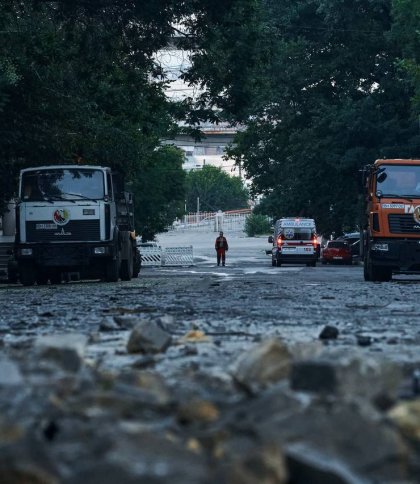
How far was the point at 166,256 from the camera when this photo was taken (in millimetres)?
73062

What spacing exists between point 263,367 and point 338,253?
209 feet

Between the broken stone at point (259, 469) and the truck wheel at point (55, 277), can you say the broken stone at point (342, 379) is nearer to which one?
the broken stone at point (259, 469)

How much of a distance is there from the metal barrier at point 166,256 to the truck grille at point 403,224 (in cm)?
4132

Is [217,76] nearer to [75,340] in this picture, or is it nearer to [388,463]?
[75,340]

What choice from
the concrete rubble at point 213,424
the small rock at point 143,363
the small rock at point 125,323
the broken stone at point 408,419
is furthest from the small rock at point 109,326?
the broken stone at point 408,419

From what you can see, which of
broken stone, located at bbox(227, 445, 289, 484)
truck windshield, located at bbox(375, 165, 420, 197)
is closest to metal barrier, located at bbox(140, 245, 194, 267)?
truck windshield, located at bbox(375, 165, 420, 197)

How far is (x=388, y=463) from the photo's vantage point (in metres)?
4.06

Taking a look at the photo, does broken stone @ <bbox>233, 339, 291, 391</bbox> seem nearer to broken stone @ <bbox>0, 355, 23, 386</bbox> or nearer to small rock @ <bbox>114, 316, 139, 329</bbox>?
broken stone @ <bbox>0, 355, 23, 386</bbox>

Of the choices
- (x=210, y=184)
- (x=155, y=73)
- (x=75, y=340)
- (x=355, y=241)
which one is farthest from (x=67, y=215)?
(x=210, y=184)

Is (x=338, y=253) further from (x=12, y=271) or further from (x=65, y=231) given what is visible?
(x=65, y=231)

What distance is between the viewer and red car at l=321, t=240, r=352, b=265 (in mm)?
69125

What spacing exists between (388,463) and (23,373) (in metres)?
1.97

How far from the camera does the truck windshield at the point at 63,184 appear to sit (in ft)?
95.7

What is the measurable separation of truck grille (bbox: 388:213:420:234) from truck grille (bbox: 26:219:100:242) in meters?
6.91
